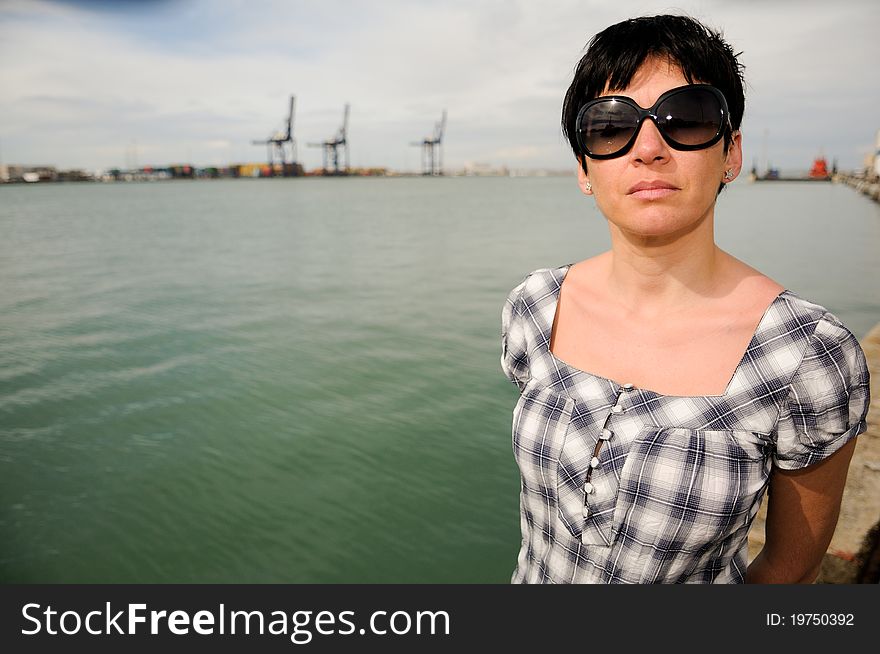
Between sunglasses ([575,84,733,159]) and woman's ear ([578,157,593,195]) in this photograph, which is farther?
woman's ear ([578,157,593,195])

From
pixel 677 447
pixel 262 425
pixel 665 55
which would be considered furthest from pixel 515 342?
pixel 262 425

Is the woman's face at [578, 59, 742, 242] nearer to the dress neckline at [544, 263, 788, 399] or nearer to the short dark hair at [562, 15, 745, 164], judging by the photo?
the short dark hair at [562, 15, 745, 164]

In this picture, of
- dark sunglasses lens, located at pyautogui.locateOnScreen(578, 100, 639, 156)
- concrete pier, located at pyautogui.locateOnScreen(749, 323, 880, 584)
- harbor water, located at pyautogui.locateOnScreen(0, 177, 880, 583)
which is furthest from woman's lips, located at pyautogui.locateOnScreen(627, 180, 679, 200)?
harbor water, located at pyautogui.locateOnScreen(0, 177, 880, 583)

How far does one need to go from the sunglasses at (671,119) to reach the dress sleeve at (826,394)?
452 millimetres

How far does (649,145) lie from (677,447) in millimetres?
638

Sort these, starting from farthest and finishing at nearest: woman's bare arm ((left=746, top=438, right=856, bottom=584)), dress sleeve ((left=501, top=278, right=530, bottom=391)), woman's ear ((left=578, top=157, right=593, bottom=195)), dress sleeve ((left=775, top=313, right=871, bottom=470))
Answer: dress sleeve ((left=501, top=278, right=530, bottom=391)) < woman's ear ((left=578, top=157, right=593, bottom=195)) < woman's bare arm ((left=746, top=438, right=856, bottom=584)) < dress sleeve ((left=775, top=313, right=871, bottom=470))

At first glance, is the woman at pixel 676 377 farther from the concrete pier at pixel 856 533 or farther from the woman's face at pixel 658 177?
the concrete pier at pixel 856 533

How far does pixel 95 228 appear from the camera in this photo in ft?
111

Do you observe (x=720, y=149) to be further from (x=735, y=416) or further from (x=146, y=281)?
(x=146, y=281)

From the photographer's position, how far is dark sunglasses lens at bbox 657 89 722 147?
1312 mm

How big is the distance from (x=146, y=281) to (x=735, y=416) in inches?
700

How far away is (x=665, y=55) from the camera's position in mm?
1343

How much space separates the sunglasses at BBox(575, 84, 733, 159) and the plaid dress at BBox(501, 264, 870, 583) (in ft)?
1.28

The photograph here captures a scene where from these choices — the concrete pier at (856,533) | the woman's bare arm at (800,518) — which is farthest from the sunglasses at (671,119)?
the concrete pier at (856,533)
